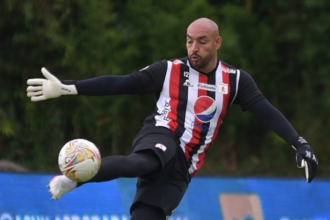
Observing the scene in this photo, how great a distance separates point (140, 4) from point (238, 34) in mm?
1932

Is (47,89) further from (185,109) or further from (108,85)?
(185,109)

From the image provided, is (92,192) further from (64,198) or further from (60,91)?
(60,91)

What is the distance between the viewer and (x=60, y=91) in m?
5.63

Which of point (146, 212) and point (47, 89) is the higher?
point (47, 89)

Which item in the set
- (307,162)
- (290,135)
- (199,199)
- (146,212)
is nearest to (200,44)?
(290,135)

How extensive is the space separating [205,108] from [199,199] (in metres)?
2.89

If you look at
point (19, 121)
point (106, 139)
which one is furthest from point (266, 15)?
point (19, 121)

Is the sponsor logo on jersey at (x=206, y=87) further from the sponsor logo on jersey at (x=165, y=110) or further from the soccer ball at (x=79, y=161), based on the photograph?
the soccer ball at (x=79, y=161)

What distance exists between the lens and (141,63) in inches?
513

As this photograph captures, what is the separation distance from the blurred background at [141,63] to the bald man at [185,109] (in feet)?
19.5

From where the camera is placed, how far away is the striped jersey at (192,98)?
608cm

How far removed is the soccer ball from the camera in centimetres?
513

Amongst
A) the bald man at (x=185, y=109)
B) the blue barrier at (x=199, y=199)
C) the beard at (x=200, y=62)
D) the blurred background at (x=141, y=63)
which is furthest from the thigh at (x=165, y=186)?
the blurred background at (x=141, y=63)

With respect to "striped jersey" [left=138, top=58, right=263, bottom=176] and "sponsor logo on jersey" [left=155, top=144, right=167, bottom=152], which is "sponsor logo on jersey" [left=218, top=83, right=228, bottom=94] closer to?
"striped jersey" [left=138, top=58, right=263, bottom=176]
